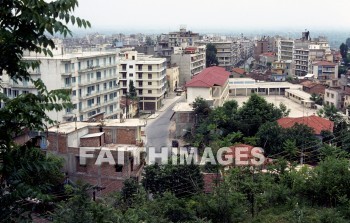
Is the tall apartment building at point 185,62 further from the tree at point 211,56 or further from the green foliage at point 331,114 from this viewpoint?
the green foliage at point 331,114

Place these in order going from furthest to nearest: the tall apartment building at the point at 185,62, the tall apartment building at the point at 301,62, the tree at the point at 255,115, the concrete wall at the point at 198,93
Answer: the tall apartment building at the point at 301,62, the tall apartment building at the point at 185,62, the concrete wall at the point at 198,93, the tree at the point at 255,115

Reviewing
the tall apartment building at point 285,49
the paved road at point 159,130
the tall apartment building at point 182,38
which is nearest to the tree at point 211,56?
the tall apartment building at point 182,38

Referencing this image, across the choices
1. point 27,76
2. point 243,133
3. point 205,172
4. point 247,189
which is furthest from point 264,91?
point 27,76

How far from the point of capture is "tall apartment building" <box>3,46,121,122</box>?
1603 centimetres

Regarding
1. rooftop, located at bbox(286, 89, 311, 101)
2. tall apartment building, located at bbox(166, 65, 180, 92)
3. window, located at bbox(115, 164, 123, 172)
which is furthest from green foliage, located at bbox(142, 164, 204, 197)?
tall apartment building, located at bbox(166, 65, 180, 92)

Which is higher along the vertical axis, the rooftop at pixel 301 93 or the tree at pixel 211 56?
the tree at pixel 211 56

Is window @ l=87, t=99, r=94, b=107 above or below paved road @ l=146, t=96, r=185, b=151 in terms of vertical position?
above

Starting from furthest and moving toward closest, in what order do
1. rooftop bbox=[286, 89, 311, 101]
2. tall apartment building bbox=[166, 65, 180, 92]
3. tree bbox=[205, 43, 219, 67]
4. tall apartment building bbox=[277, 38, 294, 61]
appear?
tall apartment building bbox=[277, 38, 294, 61]
tree bbox=[205, 43, 219, 67]
tall apartment building bbox=[166, 65, 180, 92]
rooftop bbox=[286, 89, 311, 101]

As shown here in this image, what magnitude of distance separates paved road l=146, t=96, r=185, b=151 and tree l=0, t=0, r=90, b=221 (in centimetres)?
1316

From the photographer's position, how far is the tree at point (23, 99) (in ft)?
7.95

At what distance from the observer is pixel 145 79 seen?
82.7 ft

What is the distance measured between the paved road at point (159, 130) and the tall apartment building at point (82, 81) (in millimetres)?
1876

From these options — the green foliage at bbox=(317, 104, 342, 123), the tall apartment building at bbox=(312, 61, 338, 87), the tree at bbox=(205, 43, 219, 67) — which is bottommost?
the green foliage at bbox=(317, 104, 342, 123)

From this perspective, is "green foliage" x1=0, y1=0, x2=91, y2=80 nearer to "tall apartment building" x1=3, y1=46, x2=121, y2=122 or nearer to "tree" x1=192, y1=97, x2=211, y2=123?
"tall apartment building" x1=3, y1=46, x2=121, y2=122
